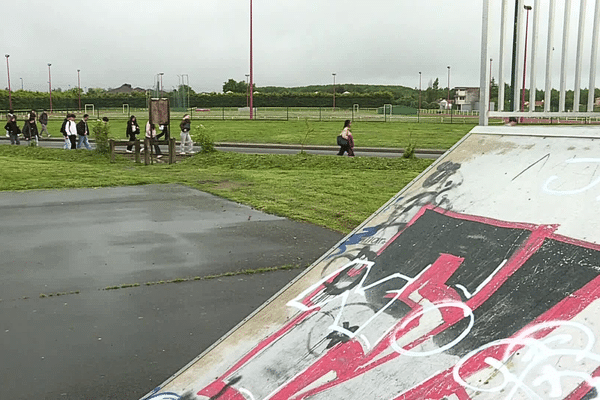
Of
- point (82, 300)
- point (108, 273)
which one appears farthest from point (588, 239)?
point (108, 273)

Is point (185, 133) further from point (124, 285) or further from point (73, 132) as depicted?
point (124, 285)

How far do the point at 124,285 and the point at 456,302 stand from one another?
4217 millimetres

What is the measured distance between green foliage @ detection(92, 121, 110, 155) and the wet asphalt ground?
892cm

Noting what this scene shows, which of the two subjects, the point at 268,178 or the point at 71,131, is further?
the point at 71,131

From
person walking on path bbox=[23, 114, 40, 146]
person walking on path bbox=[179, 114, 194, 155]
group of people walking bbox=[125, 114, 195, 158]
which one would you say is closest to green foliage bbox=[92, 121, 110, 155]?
group of people walking bbox=[125, 114, 195, 158]

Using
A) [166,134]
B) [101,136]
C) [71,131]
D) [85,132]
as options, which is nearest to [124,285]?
[101,136]

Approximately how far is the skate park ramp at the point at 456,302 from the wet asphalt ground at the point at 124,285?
1072mm

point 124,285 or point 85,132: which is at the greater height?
point 85,132

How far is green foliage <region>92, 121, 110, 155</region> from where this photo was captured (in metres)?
19.9

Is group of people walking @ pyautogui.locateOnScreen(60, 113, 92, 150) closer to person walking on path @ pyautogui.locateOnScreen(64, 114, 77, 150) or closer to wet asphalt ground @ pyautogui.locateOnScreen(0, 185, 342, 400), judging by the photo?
person walking on path @ pyautogui.locateOnScreen(64, 114, 77, 150)

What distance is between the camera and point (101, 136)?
65.5ft

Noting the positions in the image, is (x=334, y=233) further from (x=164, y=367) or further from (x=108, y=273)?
(x=164, y=367)

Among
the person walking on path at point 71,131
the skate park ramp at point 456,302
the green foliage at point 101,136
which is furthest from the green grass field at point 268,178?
the skate park ramp at point 456,302

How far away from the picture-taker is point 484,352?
270 centimetres
